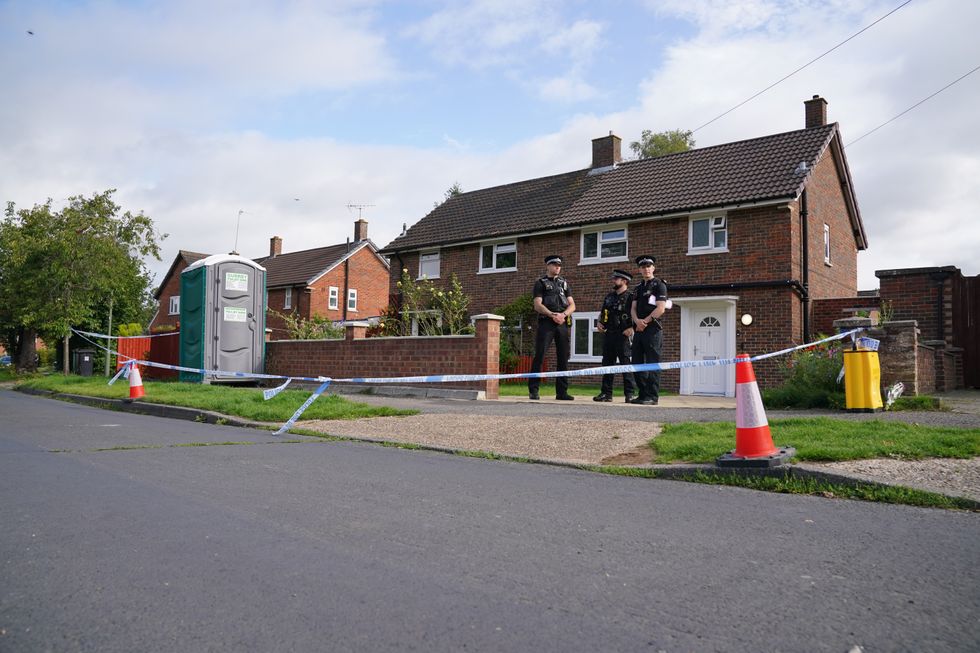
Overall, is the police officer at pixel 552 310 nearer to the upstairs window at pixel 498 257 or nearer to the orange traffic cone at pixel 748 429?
the orange traffic cone at pixel 748 429

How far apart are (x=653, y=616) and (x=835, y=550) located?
1375 millimetres

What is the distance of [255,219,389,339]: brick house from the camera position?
38.8m

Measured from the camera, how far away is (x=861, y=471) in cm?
528

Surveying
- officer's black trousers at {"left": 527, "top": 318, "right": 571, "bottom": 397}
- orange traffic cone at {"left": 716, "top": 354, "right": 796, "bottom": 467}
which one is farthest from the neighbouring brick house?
orange traffic cone at {"left": 716, "top": 354, "right": 796, "bottom": 467}

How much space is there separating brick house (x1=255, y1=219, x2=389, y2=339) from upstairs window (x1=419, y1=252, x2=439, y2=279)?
1232 centimetres

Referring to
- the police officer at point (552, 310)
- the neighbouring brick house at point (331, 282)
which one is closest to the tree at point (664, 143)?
the neighbouring brick house at point (331, 282)

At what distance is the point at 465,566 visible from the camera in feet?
11.1

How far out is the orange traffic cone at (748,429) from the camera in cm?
552

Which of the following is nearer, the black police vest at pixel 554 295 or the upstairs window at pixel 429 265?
the black police vest at pixel 554 295

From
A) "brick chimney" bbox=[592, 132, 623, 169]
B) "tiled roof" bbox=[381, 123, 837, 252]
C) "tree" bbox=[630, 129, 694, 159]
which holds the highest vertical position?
"tree" bbox=[630, 129, 694, 159]

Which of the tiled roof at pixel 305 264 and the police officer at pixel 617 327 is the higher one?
the tiled roof at pixel 305 264

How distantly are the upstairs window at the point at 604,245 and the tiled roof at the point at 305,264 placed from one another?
69.6ft

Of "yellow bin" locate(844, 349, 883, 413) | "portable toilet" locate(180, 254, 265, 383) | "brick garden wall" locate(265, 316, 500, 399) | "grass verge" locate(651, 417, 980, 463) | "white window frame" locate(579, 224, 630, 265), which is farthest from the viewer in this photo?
"white window frame" locate(579, 224, 630, 265)

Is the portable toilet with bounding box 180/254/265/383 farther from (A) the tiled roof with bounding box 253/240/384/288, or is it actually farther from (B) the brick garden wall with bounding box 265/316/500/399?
(A) the tiled roof with bounding box 253/240/384/288
